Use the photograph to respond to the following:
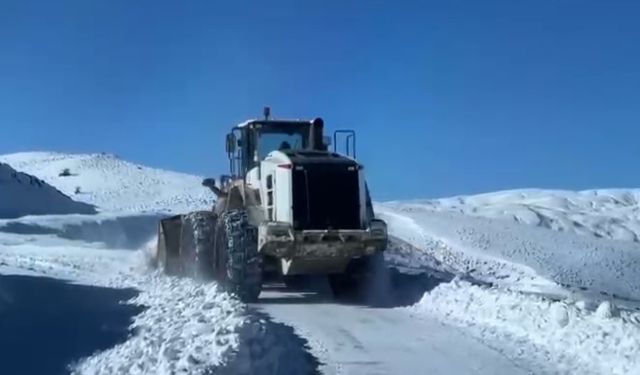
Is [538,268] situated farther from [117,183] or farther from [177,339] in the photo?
[117,183]

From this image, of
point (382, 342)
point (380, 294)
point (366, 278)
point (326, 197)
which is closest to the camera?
point (382, 342)

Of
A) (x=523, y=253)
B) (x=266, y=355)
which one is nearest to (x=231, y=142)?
(x=266, y=355)

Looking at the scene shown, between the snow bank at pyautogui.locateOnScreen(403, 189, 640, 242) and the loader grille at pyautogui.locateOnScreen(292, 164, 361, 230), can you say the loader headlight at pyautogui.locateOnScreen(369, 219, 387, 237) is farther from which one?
the snow bank at pyautogui.locateOnScreen(403, 189, 640, 242)

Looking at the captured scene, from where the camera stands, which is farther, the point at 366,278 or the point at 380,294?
the point at 380,294

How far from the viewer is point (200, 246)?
58.2 ft

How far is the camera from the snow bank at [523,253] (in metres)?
28.8

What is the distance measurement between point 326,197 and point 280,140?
2.64 metres

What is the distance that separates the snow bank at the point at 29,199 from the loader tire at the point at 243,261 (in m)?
29.8

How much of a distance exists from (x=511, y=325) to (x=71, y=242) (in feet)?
79.3

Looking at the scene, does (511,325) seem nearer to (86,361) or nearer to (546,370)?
(546,370)

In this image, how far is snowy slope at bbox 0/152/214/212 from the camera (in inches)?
2090

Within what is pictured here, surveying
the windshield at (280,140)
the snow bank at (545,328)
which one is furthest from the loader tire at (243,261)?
the snow bank at (545,328)

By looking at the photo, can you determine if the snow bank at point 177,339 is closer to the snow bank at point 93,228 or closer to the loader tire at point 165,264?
the loader tire at point 165,264

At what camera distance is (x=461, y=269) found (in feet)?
95.8
